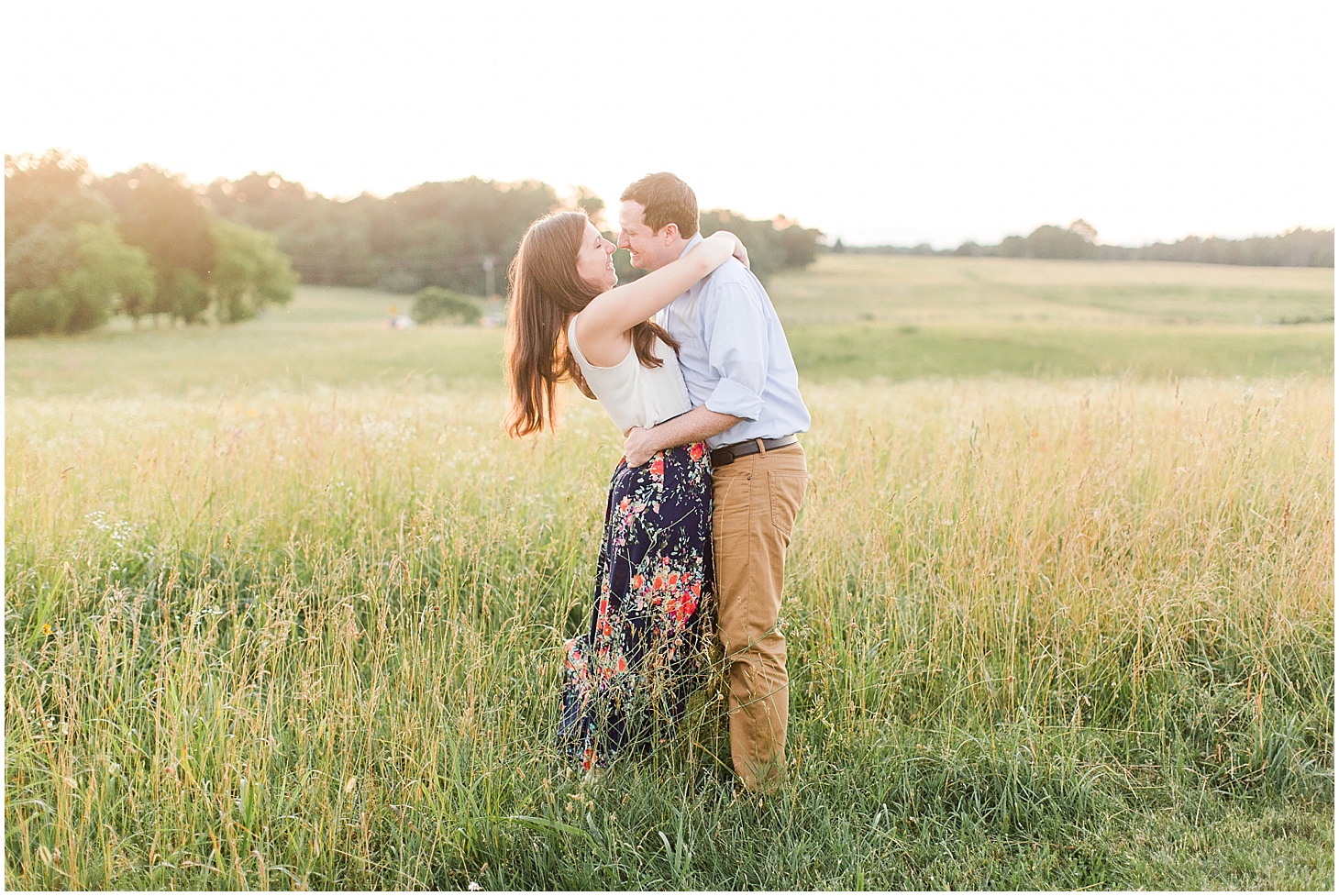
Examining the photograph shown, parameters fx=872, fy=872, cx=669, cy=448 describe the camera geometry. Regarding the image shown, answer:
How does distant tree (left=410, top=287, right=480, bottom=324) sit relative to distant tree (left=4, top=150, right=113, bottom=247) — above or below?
below

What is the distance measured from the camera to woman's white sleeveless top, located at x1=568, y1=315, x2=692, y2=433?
10.4 ft

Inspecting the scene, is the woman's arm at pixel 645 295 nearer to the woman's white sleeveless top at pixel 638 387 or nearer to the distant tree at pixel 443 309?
the woman's white sleeveless top at pixel 638 387

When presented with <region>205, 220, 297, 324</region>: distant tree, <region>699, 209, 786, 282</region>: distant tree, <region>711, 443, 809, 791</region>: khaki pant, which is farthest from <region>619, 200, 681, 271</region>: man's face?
<region>205, 220, 297, 324</region>: distant tree

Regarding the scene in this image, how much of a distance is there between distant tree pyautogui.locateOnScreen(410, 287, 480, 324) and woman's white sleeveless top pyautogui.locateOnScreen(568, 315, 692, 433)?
4992 cm

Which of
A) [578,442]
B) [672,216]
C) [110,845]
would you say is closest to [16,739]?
[110,845]

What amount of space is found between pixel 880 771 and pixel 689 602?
0.91m

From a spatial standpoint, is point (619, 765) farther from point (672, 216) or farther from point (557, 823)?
point (672, 216)

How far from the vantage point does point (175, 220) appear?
50906mm

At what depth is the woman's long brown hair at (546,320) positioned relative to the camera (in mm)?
3230

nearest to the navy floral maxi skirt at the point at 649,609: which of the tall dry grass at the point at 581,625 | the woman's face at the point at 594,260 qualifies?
the tall dry grass at the point at 581,625

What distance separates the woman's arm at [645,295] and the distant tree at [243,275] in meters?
53.8

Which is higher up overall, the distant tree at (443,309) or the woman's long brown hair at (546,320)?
the distant tree at (443,309)

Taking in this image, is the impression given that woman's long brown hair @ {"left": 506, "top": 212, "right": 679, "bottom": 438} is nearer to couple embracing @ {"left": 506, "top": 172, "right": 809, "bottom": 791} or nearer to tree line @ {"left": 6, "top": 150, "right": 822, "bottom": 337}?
couple embracing @ {"left": 506, "top": 172, "right": 809, "bottom": 791}

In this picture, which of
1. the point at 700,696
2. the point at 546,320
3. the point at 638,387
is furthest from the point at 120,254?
the point at 700,696
